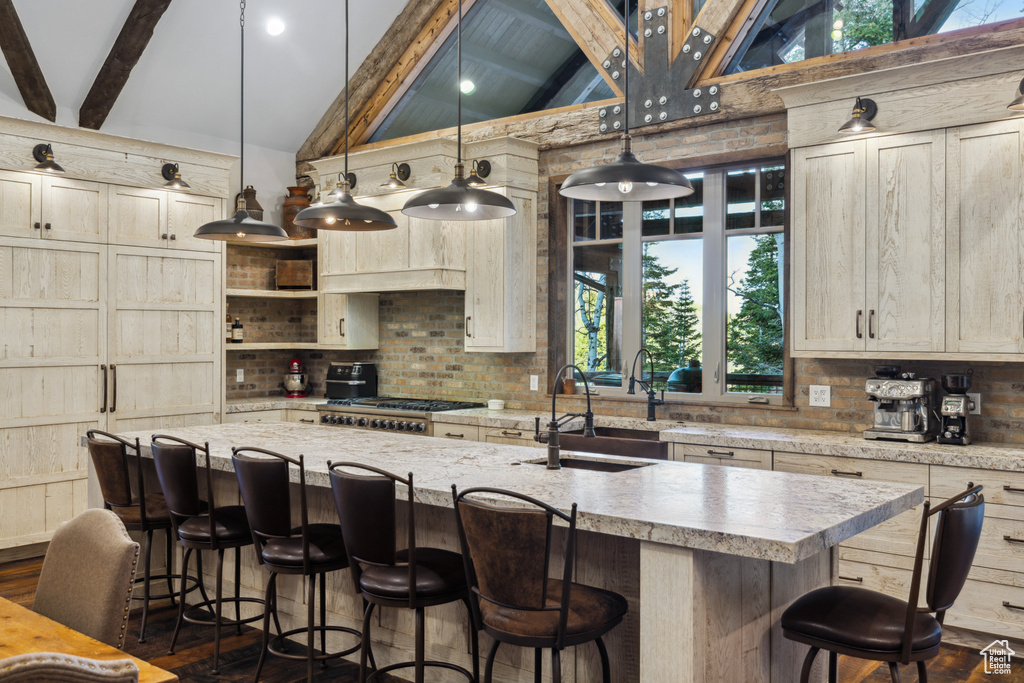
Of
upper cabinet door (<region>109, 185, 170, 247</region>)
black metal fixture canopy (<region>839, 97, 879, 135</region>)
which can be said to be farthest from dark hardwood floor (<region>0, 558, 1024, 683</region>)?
upper cabinet door (<region>109, 185, 170, 247</region>)

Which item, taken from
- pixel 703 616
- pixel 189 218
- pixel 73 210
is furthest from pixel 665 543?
pixel 189 218

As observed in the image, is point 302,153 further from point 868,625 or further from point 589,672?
point 868,625

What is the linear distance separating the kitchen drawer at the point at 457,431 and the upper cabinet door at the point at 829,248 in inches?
85.1

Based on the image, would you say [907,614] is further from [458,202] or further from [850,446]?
[458,202]

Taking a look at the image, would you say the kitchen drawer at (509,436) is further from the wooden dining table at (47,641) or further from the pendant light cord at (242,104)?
the wooden dining table at (47,641)

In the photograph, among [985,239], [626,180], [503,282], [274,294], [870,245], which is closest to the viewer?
[626,180]

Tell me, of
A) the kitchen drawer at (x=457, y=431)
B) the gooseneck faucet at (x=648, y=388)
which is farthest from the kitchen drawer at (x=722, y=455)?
the kitchen drawer at (x=457, y=431)

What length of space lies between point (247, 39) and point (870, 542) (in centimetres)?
548

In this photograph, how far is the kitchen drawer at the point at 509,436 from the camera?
5184 mm

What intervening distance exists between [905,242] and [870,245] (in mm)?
168

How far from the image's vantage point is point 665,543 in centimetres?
219

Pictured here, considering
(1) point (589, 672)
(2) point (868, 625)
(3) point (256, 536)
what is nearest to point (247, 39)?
(3) point (256, 536)

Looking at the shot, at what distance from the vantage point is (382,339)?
275 inches

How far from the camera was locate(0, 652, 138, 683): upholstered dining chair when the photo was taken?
1229 millimetres
